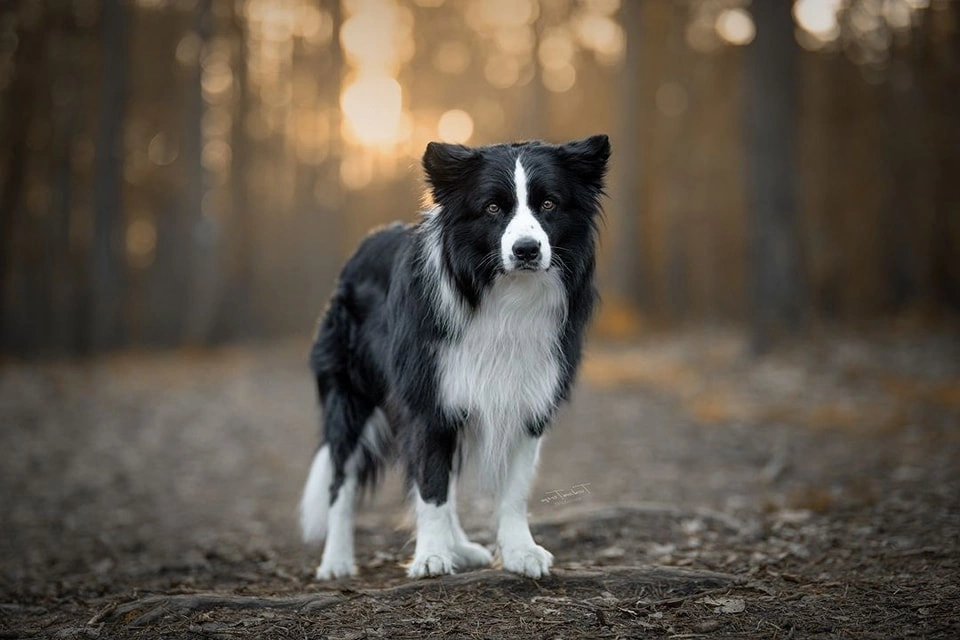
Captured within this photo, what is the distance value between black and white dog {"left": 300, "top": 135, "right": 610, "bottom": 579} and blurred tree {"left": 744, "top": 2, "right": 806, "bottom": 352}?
9.32 metres

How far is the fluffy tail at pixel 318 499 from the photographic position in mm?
5336

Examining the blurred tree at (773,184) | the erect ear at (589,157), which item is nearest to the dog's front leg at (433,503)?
the erect ear at (589,157)

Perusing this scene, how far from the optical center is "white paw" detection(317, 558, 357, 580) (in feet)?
→ 16.6

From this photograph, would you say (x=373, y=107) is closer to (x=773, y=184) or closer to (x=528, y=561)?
(x=773, y=184)

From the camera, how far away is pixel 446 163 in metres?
4.43

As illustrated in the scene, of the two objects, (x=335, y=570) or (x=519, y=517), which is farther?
(x=335, y=570)

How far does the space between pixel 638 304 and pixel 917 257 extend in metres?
7.28

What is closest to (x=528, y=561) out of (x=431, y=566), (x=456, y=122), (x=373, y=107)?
(x=431, y=566)

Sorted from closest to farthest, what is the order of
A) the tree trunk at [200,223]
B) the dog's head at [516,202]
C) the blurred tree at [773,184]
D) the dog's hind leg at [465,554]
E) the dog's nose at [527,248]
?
the dog's nose at [527,248] → the dog's head at [516,202] → the dog's hind leg at [465,554] → the blurred tree at [773,184] → the tree trunk at [200,223]

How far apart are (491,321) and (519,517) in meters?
0.99

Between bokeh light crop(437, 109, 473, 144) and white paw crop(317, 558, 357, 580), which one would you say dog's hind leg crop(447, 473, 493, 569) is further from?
bokeh light crop(437, 109, 473, 144)

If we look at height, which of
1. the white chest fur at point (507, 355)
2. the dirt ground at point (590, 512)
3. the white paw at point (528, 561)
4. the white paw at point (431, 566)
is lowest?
the dirt ground at point (590, 512)

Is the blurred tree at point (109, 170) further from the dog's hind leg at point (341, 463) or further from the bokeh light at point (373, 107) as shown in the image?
the dog's hind leg at point (341, 463)

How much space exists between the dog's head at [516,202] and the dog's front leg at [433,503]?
33.4 inches
